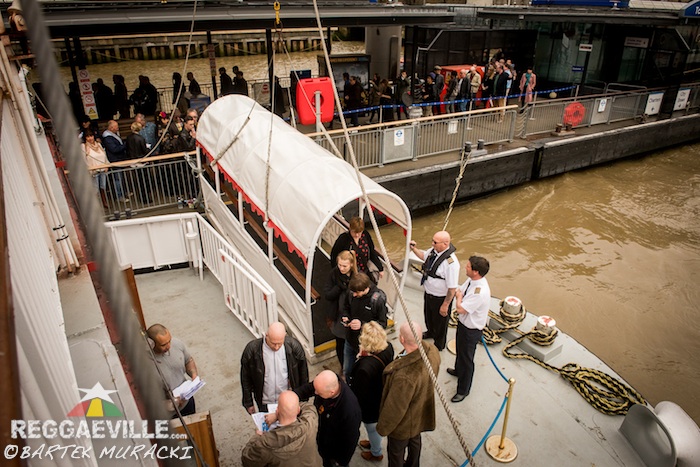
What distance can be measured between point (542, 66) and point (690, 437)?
72.3ft

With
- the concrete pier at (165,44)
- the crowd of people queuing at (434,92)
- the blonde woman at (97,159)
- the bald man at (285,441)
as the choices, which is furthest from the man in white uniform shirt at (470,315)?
the concrete pier at (165,44)

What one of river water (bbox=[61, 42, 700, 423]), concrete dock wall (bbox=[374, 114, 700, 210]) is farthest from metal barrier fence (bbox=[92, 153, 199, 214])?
concrete dock wall (bbox=[374, 114, 700, 210])

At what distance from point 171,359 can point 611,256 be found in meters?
10.8

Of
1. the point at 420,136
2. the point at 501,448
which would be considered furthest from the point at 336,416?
the point at 420,136

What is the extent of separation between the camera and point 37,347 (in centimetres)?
191

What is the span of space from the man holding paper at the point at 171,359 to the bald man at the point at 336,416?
152 cm

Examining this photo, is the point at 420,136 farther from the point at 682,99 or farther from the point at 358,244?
the point at 682,99

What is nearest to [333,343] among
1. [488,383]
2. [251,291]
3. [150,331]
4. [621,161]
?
[251,291]

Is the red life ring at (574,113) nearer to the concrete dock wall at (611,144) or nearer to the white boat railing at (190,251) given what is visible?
the concrete dock wall at (611,144)

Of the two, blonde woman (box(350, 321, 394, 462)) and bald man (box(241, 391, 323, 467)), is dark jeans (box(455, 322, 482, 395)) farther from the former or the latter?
bald man (box(241, 391, 323, 467))

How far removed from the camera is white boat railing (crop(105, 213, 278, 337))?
22.8 feet

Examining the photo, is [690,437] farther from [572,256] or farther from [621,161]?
[621,161]

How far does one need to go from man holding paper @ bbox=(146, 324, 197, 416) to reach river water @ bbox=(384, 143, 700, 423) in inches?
278

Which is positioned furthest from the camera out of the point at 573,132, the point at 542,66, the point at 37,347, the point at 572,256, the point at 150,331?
the point at 542,66
